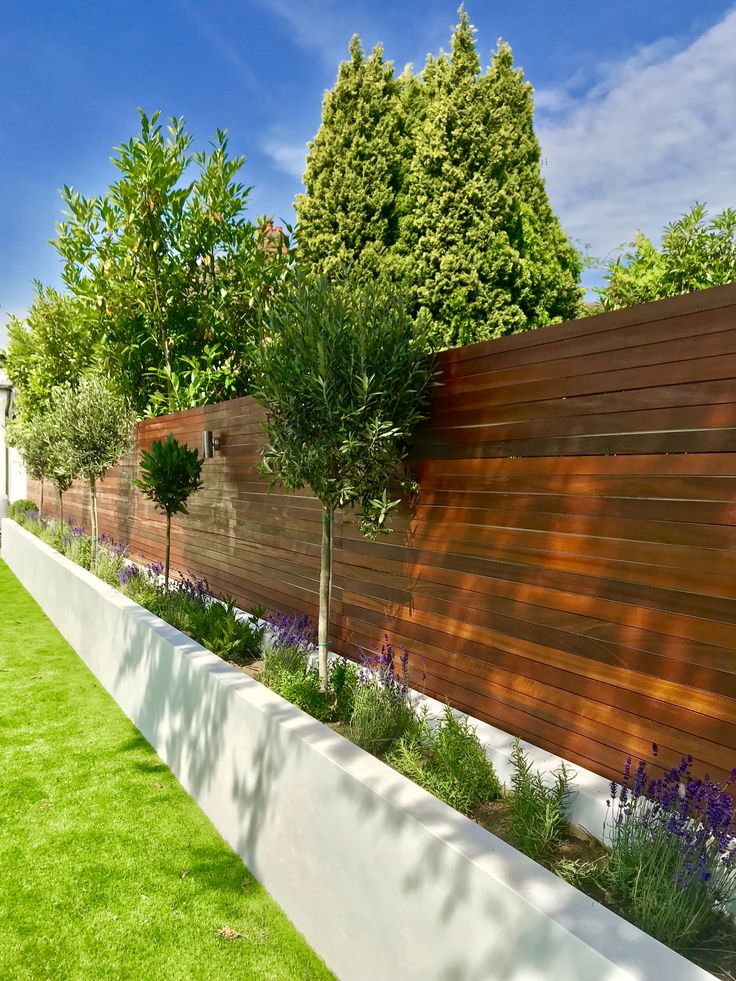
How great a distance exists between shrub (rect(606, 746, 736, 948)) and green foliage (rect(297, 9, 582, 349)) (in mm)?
13653

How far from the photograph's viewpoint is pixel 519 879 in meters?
2.07

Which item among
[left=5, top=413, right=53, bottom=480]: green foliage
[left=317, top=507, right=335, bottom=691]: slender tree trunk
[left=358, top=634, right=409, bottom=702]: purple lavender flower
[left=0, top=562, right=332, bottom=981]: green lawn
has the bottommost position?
[left=0, top=562, right=332, bottom=981]: green lawn

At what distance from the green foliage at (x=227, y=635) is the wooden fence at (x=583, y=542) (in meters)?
1.12

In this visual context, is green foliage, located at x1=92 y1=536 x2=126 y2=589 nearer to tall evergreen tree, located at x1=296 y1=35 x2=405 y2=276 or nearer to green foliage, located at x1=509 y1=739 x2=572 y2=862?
green foliage, located at x1=509 y1=739 x2=572 y2=862

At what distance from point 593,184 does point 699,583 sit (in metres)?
26.2

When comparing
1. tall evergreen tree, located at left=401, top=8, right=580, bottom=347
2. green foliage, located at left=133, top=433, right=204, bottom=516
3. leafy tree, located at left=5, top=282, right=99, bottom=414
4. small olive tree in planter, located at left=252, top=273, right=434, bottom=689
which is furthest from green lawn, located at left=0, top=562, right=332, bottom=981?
tall evergreen tree, located at left=401, top=8, right=580, bottom=347

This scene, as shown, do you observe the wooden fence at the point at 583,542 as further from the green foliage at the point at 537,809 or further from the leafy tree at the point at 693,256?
the leafy tree at the point at 693,256

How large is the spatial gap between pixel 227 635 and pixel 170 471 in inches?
90.7

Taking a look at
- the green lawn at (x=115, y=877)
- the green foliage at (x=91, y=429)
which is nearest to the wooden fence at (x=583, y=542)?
the green lawn at (x=115, y=877)

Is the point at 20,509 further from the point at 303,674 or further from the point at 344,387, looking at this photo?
the point at 344,387

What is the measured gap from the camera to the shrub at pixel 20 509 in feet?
60.2

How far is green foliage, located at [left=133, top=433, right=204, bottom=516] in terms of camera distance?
666 centimetres

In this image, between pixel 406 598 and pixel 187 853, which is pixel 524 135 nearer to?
pixel 406 598

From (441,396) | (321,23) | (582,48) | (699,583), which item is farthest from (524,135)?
(699,583)
